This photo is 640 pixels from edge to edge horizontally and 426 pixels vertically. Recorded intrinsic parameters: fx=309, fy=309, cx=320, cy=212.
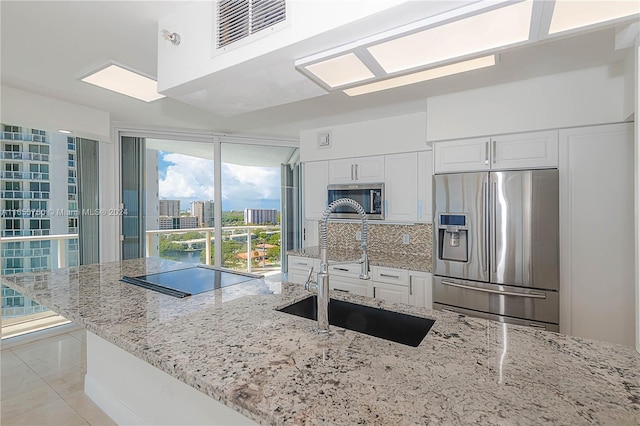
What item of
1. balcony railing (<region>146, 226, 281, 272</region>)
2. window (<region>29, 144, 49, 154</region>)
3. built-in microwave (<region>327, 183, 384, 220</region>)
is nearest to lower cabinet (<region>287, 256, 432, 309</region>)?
built-in microwave (<region>327, 183, 384, 220</region>)

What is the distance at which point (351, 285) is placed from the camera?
3.25m

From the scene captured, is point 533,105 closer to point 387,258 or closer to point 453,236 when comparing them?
point 453,236

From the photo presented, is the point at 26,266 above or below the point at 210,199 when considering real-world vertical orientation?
below

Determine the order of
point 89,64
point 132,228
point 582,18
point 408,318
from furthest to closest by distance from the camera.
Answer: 1. point 132,228
2. point 89,64
3. point 408,318
4. point 582,18

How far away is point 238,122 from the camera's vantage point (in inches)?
146

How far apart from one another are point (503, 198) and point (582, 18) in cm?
160

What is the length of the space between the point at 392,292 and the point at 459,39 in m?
2.31

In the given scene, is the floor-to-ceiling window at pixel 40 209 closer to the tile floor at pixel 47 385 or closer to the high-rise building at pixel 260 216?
the tile floor at pixel 47 385

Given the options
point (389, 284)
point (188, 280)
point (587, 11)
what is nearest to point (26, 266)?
point (188, 280)

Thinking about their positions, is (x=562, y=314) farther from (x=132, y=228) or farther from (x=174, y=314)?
(x=132, y=228)

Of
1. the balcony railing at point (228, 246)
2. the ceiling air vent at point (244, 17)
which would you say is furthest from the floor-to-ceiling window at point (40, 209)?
the ceiling air vent at point (244, 17)

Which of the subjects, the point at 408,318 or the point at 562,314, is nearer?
the point at 408,318

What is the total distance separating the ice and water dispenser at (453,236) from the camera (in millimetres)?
2553

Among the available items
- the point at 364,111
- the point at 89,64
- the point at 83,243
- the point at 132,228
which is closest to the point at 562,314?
the point at 364,111
